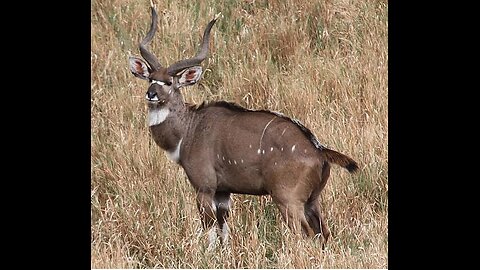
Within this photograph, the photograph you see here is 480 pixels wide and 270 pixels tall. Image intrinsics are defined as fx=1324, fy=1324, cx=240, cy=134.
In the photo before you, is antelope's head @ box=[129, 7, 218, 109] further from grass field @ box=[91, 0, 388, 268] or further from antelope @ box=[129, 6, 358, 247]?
grass field @ box=[91, 0, 388, 268]

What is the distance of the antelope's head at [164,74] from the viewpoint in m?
9.23

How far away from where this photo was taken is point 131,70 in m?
9.38

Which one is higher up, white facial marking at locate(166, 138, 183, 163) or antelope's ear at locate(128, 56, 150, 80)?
antelope's ear at locate(128, 56, 150, 80)

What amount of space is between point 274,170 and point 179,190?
0.90 m

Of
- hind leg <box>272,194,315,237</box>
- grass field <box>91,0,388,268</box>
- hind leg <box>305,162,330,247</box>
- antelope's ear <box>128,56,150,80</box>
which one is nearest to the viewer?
hind leg <box>272,194,315,237</box>

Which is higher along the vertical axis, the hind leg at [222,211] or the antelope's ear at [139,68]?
the antelope's ear at [139,68]

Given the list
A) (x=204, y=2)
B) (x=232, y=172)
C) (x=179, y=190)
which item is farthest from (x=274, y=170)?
(x=204, y=2)

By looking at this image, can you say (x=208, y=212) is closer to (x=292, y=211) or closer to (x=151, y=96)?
(x=292, y=211)

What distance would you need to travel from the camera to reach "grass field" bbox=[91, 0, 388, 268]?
30.1ft

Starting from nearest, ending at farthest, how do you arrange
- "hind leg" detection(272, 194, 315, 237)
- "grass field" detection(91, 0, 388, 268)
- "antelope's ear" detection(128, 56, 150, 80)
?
"hind leg" detection(272, 194, 315, 237), "grass field" detection(91, 0, 388, 268), "antelope's ear" detection(128, 56, 150, 80)

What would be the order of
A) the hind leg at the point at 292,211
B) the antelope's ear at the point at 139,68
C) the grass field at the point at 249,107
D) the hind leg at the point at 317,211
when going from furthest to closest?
the antelope's ear at the point at 139,68 < the grass field at the point at 249,107 < the hind leg at the point at 317,211 < the hind leg at the point at 292,211

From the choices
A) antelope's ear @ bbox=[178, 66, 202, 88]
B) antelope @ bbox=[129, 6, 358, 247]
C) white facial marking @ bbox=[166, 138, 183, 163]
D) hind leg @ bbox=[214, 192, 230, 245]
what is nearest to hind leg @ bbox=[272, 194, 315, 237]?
antelope @ bbox=[129, 6, 358, 247]

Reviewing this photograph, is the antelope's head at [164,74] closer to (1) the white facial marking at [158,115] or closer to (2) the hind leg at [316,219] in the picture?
(1) the white facial marking at [158,115]

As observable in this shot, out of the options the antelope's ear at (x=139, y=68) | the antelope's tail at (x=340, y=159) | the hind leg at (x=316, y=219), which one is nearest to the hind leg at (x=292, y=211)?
the hind leg at (x=316, y=219)
